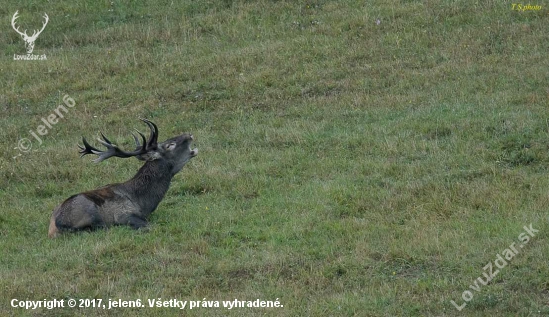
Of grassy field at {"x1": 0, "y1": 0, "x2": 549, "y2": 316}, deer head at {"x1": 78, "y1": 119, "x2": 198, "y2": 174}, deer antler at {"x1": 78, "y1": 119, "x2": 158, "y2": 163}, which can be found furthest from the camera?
deer head at {"x1": 78, "y1": 119, "x2": 198, "y2": 174}

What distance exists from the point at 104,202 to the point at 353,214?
3.44 meters

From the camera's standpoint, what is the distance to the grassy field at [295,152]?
32.7 ft

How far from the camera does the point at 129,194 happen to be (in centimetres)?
1298

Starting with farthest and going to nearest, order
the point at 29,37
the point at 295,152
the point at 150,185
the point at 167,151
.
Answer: the point at 29,37, the point at 295,152, the point at 167,151, the point at 150,185

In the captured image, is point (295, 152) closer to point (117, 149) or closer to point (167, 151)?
point (167, 151)

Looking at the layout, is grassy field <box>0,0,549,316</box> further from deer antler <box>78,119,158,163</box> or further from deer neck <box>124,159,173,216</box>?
deer antler <box>78,119,158,163</box>

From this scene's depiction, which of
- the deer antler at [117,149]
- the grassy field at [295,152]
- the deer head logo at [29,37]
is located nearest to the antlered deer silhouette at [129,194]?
the deer antler at [117,149]

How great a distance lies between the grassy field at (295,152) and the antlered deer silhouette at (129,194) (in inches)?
9.7

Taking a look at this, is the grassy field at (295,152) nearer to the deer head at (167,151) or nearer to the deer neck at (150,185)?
the deer neck at (150,185)

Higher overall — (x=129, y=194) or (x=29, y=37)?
(x=29, y=37)

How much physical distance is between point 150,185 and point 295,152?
2828 mm

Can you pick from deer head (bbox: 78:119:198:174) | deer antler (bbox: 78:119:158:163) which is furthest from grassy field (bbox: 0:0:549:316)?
deer antler (bbox: 78:119:158:163)

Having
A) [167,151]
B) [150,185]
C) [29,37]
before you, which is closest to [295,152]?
[167,151]

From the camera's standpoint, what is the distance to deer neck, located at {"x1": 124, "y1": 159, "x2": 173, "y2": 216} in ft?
42.5
